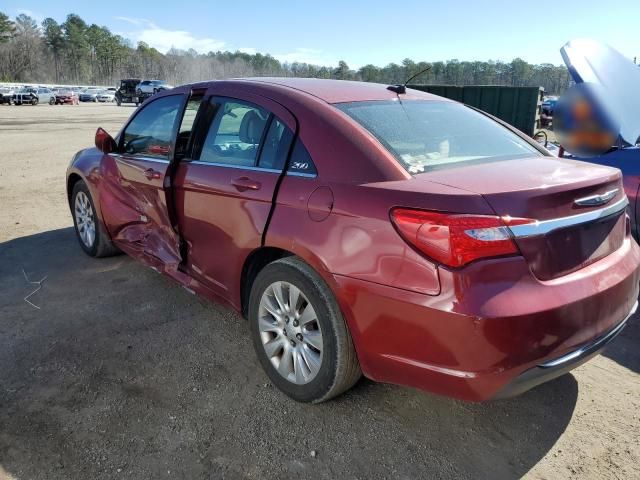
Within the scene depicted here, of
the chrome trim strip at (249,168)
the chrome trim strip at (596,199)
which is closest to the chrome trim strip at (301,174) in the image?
the chrome trim strip at (249,168)

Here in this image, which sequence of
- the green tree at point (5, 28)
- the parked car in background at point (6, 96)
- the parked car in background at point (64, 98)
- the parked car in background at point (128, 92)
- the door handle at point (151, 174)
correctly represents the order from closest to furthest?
the door handle at point (151, 174) → the parked car in background at point (6, 96) → the parked car in background at point (64, 98) → the parked car in background at point (128, 92) → the green tree at point (5, 28)

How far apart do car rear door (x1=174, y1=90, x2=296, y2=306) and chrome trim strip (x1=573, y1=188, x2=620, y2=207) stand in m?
1.44

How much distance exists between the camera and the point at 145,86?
48.5m

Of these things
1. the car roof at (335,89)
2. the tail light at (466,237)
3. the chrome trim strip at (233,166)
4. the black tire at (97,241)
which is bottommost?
the black tire at (97,241)

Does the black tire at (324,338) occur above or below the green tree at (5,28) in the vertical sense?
below

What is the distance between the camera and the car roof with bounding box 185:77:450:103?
2.92m

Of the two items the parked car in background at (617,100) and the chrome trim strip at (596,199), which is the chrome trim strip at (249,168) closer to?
the chrome trim strip at (596,199)

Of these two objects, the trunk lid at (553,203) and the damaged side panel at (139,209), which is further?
the damaged side panel at (139,209)

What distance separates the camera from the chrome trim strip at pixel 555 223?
2.04 meters

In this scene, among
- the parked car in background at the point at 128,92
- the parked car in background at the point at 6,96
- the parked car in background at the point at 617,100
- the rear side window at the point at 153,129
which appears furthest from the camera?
the parked car in background at the point at 128,92

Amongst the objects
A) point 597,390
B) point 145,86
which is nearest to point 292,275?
point 597,390

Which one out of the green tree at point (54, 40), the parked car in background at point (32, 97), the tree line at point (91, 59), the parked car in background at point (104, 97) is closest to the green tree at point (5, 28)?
the tree line at point (91, 59)

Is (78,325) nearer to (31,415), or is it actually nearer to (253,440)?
(31,415)

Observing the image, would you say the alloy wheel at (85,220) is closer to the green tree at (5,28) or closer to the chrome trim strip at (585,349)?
the chrome trim strip at (585,349)
